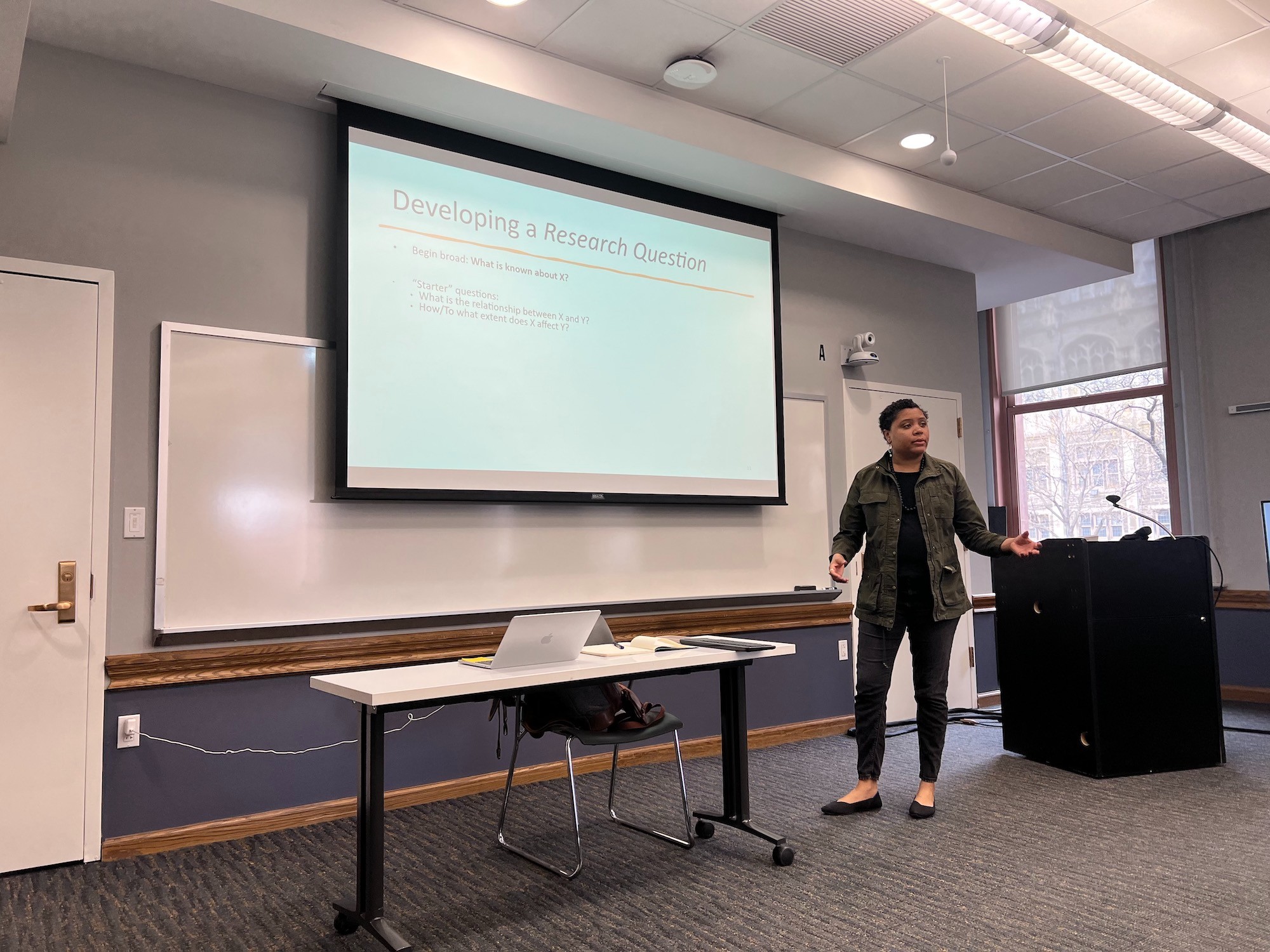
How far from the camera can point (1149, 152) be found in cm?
464

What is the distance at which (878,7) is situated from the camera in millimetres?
3377

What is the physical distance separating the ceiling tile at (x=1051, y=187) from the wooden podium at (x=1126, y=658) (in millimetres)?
2136

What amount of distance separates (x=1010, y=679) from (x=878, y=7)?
2.94m

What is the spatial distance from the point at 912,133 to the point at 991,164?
0.63 m

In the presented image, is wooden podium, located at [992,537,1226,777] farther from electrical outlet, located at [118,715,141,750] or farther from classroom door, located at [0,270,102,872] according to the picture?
classroom door, located at [0,270,102,872]

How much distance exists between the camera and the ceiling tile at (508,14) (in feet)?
10.7

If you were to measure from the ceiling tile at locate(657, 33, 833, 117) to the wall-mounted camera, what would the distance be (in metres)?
1.46

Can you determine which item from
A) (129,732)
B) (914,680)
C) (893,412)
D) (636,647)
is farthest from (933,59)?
(129,732)

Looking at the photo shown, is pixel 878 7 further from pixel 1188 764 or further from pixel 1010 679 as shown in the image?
pixel 1188 764

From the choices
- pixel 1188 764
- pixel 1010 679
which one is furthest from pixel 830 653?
pixel 1188 764

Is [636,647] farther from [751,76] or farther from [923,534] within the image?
[751,76]


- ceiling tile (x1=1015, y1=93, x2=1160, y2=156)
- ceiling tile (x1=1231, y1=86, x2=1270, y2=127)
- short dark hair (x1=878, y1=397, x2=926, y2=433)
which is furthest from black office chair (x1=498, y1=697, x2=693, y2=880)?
ceiling tile (x1=1231, y1=86, x2=1270, y2=127)

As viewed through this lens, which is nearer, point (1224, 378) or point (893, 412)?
point (893, 412)

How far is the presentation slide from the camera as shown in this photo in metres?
3.54
